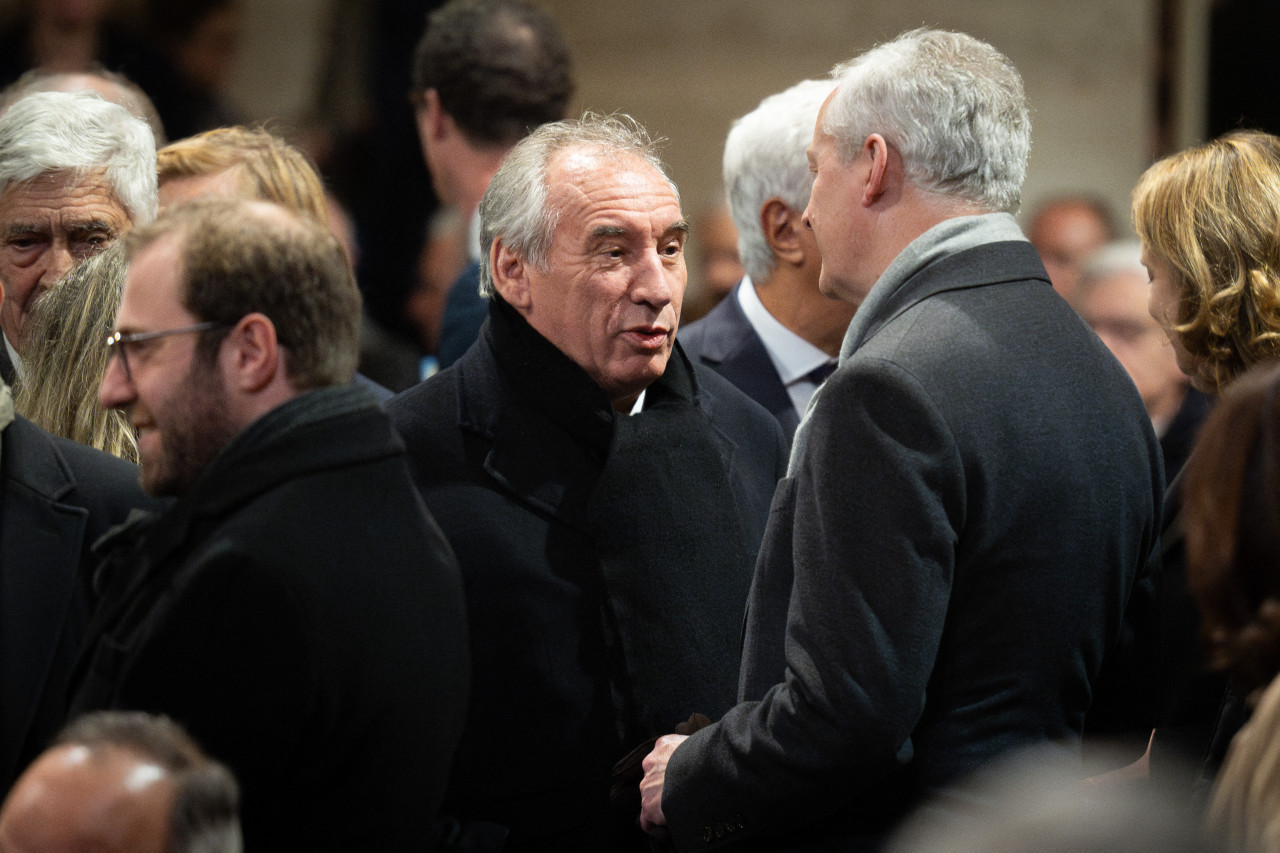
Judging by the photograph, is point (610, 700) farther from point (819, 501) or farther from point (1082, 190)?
point (1082, 190)

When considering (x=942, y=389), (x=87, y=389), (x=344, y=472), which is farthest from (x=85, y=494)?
(x=942, y=389)

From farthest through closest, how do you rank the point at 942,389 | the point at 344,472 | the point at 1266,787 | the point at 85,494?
the point at 85,494
the point at 942,389
the point at 344,472
the point at 1266,787

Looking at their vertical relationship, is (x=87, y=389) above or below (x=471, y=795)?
above

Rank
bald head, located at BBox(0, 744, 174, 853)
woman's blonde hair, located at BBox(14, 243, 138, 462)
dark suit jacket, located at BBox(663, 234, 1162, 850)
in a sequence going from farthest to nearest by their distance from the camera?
woman's blonde hair, located at BBox(14, 243, 138, 462) → dark suit jacket, located at BBox(663, 234, 1162, 850) → bald head, located at BBox(0, 744, 174, 853)

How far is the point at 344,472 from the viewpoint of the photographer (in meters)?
1.72

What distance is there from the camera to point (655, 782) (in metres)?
2.17

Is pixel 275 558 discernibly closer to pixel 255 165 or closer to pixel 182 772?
pixel 182 772

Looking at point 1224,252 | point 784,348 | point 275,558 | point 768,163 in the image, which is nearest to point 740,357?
point 784,348

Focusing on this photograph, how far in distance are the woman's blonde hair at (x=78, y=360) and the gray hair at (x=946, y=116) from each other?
127 centimetres

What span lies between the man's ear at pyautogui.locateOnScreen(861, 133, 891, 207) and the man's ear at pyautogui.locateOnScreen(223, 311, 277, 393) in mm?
908

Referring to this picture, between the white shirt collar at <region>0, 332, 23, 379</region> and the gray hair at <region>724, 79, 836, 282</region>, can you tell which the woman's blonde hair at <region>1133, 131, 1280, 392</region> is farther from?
the white shirt collar at <region>0, 332, 23, 379</region>

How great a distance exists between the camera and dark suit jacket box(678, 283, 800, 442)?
3.17m

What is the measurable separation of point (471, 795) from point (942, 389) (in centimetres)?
98

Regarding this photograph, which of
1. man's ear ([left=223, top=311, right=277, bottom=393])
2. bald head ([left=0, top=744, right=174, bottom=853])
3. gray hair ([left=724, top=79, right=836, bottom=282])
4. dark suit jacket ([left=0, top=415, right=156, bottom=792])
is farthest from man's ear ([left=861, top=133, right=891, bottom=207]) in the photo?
bald head ([left=0, top=744, right=174, bottom=853])
